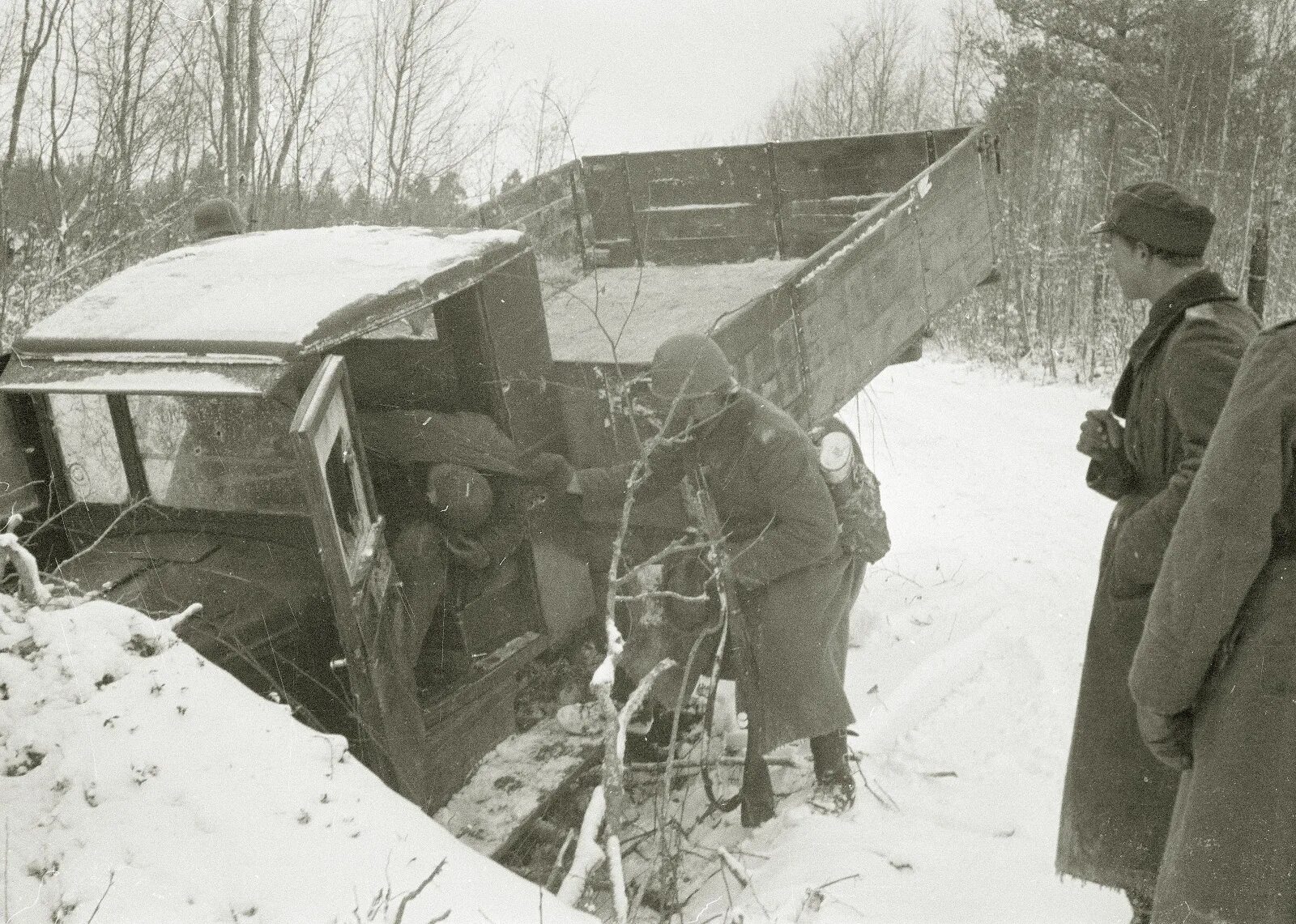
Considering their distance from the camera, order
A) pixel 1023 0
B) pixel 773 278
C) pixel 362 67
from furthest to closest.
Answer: pixel 1023 0, pixel 362 67, pixel 773 278

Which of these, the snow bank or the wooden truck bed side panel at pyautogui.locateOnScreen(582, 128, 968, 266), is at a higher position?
the wooden truck bed side panel at pyautogui.locateOnScreen(582, 128, 968, 266)

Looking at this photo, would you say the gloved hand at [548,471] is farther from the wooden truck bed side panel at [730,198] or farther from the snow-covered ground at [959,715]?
the wooden truck bed side panel at [730,198]

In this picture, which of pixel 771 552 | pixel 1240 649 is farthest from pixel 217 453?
pixel 1240 649

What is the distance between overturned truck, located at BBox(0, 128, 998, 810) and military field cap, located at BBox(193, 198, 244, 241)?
1.52m

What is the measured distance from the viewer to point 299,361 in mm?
3248

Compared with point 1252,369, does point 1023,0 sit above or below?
above

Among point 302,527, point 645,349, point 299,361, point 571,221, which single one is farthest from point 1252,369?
point 571,221

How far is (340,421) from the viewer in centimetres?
335

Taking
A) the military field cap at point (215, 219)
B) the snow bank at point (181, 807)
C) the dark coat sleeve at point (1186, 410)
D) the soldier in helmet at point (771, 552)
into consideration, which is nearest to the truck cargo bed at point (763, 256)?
the soldier in helmet at point (771, 552)

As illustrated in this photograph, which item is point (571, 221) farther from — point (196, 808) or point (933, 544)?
point (196, 808)

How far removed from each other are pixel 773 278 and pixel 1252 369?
16.2ft

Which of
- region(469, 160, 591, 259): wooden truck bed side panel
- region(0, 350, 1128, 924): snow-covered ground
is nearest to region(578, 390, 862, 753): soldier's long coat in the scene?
region(0, 350, 1128, 924): snow-covered ground

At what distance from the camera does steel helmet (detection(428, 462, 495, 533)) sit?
3.93 meters

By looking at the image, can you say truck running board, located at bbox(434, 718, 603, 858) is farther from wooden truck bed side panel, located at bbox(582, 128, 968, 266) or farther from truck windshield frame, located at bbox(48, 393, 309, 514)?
wooden truck bed side panel, located at bbox(582, 128, 968, 266)
